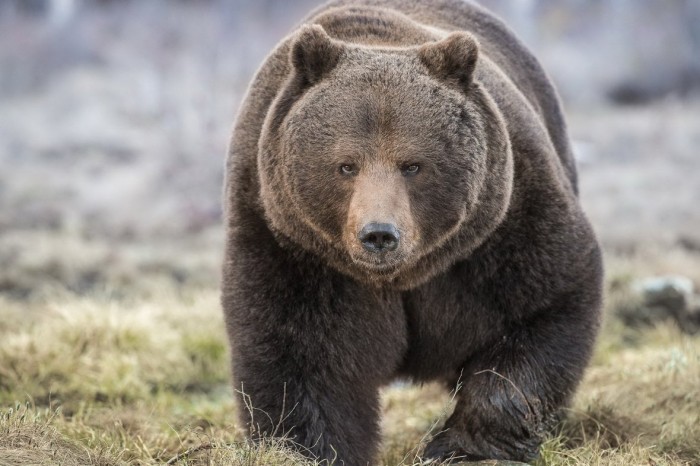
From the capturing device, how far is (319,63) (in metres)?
4.71

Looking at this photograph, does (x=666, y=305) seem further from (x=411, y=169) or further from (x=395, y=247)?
(x=395, y=247)

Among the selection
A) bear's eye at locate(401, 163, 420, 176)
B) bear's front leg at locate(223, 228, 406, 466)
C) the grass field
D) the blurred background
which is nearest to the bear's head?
bear's eye at locate(401, 163, 420, 176)

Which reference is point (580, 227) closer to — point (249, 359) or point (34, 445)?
point (249, 359)

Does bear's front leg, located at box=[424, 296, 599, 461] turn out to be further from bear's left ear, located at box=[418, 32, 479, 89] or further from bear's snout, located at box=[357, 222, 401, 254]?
bear's left ear, located at box=[418, 32, 479, 89]

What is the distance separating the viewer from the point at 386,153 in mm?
4496

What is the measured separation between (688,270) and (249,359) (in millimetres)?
7864

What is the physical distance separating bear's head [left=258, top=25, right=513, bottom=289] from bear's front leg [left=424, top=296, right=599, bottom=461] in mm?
654

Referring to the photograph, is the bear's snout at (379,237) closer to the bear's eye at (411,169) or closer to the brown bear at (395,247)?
the brown bear at (395,247)

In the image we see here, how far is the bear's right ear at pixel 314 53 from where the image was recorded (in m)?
4.64

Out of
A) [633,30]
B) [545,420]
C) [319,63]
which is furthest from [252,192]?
[633,30]

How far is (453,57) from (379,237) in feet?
3.40

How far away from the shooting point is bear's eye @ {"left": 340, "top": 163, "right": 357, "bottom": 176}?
4.52 metres

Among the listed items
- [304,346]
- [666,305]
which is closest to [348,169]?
[304,346]

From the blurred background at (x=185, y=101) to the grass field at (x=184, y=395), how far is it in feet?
20.9
